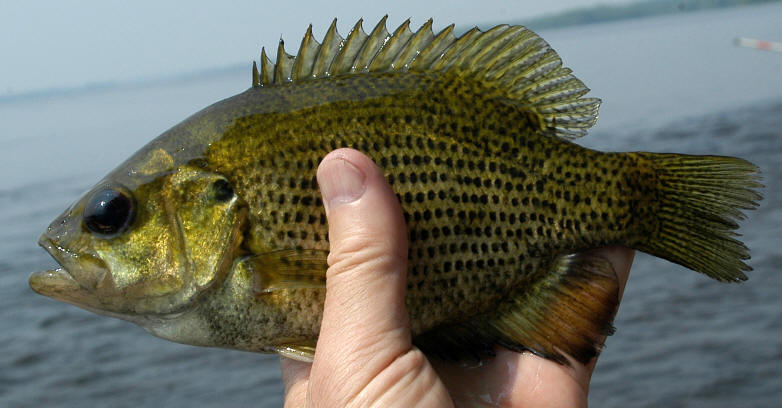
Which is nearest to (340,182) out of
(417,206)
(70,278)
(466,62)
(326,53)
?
(417,206)

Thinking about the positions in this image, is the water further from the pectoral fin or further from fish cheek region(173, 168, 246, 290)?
fish cheek region(173, 168, 246, 290)

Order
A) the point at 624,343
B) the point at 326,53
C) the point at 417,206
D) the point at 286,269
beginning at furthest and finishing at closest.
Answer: the point at 624,343
the point at 326,53
the point at 417,206
the point at 286,269

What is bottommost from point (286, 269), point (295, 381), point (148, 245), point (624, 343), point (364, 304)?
point (624, 343)

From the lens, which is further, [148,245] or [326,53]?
[326,53]

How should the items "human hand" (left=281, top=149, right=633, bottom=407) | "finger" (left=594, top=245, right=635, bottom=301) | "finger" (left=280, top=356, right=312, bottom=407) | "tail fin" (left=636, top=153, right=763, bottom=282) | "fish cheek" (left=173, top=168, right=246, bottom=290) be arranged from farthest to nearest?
1. "finger" (left=280, top=356, right=312, bottom=407)
2. "finger" (left=594, top=245, right=635, bottom=301)
3. "tail fin" (left=636, top=153, right=763, bottom=282)
4. "fish cheek" (left=173, top=168, right=246, bottom=290)
5. "human hand" (left=281, top=149, right=633, bottom=407)

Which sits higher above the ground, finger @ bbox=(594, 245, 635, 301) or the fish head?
the fish head

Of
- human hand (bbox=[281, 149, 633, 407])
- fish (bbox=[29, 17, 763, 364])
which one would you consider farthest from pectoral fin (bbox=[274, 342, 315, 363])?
human hand (bbox=[281, 149, 633, 407])

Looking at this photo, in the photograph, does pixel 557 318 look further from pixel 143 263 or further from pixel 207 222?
pixel 143 263

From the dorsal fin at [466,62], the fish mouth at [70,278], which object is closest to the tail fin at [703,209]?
the dorsal fin at [466,62]
